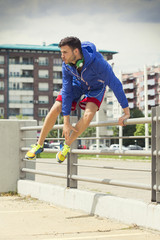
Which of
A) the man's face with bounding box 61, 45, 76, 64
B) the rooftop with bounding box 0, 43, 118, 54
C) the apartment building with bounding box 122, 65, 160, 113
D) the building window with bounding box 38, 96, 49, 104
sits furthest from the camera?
the apartment building with bounding box 122, 65, 160, 113

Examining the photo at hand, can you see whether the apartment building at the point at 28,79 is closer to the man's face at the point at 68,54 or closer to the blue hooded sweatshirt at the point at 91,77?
the blue hooded sweatshirt at the point at 91,77

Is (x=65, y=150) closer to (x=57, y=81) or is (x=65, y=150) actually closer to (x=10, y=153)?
(x=10, y=153)

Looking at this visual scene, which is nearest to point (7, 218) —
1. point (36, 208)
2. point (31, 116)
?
point (36, 208)

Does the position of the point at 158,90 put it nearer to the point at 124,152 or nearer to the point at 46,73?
the point at 46,73

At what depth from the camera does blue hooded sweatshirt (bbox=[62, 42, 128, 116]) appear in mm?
5438

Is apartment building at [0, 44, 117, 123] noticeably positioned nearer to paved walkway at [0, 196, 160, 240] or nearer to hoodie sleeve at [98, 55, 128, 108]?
paved walkway at [0, 196, 160, 240]

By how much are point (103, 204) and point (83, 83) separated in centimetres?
152

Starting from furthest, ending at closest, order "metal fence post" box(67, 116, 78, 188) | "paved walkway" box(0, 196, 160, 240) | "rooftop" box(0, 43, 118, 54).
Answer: "rooftop" box(0, 43, 118, 54), "metal fence post" box(67, 116, 78, 188), "paved walkway" box(0, 196, 160, 240)

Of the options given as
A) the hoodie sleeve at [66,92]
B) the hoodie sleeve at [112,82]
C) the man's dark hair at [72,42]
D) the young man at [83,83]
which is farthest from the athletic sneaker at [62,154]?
the man's dark hair at [72,42]

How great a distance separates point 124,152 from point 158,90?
131 metres

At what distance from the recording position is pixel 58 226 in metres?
5.07

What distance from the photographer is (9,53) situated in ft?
329

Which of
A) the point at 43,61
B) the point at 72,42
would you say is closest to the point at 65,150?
the point at 72,42

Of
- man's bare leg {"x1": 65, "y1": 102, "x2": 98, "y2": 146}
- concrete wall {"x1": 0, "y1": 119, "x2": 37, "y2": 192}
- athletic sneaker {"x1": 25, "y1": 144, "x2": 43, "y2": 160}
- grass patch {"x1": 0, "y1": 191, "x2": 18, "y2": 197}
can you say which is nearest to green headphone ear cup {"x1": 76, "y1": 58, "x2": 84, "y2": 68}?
man's bare leg {"x1": 65, "y1": 102, "x2": 98, "y2": 146}
